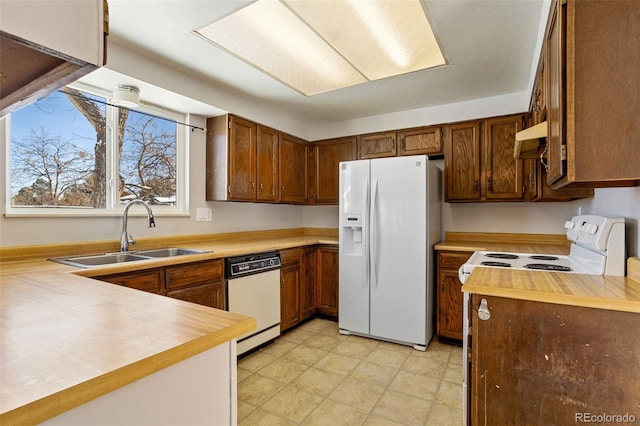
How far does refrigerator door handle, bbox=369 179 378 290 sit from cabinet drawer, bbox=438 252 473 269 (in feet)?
1.88

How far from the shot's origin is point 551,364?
1.19m

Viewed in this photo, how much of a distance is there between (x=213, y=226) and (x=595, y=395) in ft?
9.37

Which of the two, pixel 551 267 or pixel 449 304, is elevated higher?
pixel 551 267

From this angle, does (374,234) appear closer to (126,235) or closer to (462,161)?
(462,161)

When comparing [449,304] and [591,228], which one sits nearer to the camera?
[591,228]

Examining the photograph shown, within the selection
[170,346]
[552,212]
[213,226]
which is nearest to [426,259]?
[552,212]

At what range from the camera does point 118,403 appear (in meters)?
0.59

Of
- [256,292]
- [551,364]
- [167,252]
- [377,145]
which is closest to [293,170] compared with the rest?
[377,145]

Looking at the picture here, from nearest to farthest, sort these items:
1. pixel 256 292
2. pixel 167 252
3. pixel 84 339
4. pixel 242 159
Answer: pixel 84 339 → pixel 167 252 → pixel 256 292 → pixel 242 159

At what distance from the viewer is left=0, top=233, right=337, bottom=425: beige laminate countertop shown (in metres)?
0.51

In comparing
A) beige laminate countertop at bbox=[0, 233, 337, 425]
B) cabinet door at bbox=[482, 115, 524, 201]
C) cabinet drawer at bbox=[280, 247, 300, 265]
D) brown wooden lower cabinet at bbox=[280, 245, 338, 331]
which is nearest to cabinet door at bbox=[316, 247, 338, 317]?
brown wooden lower cabinet at bbox=[280, 245, 338, 331]

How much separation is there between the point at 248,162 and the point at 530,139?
2.28 m

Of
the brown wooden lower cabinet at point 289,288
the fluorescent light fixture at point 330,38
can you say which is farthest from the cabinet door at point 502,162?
the brown wooden lower cabinet at point 289,288

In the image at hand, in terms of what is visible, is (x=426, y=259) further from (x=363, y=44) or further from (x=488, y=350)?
(x=363, y=44)
